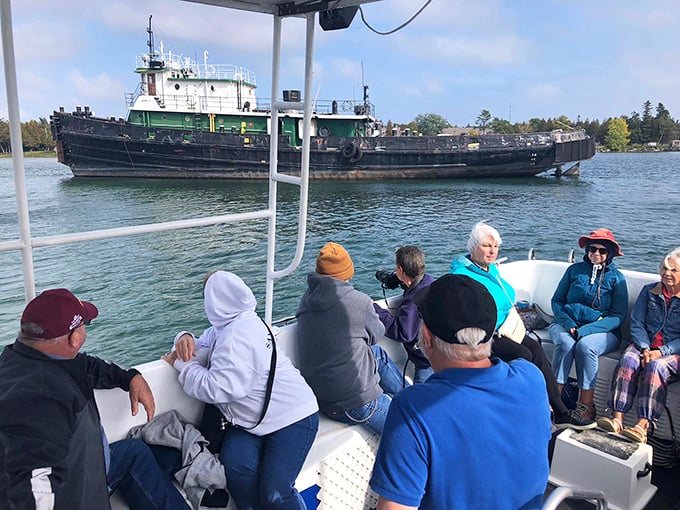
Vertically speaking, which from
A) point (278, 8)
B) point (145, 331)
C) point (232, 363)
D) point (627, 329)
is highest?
point (278, 8)

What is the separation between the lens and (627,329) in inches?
139

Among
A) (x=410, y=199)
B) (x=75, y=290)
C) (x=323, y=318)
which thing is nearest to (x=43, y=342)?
(x=323, y=318)

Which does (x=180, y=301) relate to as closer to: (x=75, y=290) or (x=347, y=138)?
(x=75, y=290)

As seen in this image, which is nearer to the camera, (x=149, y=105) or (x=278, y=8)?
(x=278, y=8)

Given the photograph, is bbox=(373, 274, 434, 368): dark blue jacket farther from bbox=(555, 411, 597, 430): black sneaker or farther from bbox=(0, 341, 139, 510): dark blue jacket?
bbox=(0, 341, 139, 510): dark blue jacket

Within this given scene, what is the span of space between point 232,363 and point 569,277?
2.46 meters

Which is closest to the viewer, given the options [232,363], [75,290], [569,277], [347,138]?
[232,363]

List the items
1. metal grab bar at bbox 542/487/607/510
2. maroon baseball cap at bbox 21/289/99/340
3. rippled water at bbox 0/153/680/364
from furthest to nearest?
rippled water at bbox 0/153/680/364
maroon baseball cap at bbox 21/289/99/340
metal grab bar at bbox 542/487/607/510

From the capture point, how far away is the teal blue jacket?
9.60 ft

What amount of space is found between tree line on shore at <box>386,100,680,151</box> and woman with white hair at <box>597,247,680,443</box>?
3806 inches

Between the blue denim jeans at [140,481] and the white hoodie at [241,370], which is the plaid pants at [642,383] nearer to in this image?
the white hoodie at [241,370]

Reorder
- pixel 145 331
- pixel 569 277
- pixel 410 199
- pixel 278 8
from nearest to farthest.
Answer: pixel 278 8
pixel 569 277
pixel 145 331
pixel 410 199

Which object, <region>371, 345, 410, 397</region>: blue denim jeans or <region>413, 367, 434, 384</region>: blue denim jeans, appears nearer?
<region>371, 345, 410, 397</region>: blue denim jeans

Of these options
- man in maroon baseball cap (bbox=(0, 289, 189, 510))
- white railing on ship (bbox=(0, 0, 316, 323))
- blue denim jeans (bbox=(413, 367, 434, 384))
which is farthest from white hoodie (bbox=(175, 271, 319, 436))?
blue denim jeans (bbox=(413, 367, 434, 384))
